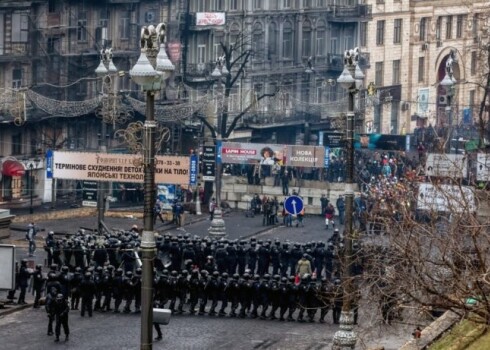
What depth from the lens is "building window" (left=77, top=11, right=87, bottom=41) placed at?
71500 millimetres

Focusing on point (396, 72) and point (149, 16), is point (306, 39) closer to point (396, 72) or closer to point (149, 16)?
point (396, 72)

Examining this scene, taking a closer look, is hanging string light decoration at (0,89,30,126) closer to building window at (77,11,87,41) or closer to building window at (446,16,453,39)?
building window at (77,11,87,41)

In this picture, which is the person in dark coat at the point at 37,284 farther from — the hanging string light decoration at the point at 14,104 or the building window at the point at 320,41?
the building window at the point at 320,41

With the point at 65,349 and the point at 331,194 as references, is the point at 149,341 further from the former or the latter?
the point at 331,194

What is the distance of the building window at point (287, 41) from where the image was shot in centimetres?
8356

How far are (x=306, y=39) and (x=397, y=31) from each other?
8.55m

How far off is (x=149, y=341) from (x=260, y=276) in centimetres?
1579

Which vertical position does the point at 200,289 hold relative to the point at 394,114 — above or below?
below

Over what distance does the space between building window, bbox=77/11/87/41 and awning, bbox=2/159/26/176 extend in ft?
30.1

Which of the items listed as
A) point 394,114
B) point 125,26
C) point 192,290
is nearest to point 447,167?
point 192,290

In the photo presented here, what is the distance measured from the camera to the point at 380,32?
3558 inches

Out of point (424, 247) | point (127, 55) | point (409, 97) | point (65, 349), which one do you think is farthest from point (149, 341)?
point (409, 97)

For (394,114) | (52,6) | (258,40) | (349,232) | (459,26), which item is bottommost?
(349,232)

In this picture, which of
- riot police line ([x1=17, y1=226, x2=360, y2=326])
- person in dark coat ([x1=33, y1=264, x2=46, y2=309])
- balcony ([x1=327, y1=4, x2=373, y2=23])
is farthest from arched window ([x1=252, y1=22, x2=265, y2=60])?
person in dark coat ([x1=33, y1=264, x2=46, y2=309])
